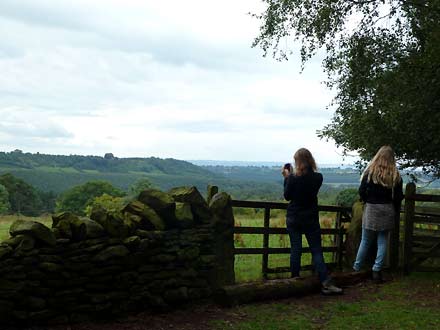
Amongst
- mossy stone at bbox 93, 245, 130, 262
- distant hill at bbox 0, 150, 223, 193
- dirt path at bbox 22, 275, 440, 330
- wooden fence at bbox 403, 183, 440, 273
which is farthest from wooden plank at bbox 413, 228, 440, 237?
distant hill at bbox 0, 150, 223, 193

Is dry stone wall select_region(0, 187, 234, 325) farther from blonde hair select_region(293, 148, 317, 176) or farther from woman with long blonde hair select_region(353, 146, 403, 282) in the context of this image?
woman with long blonde hair select_region(353, 146, 403, 282)

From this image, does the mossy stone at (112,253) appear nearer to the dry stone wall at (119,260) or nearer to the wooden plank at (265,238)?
the dry stone wall at (119,260)

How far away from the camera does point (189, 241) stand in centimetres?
730

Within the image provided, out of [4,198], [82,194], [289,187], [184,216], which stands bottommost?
[4,198]

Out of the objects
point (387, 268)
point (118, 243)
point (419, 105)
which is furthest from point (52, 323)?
point (419, 105)

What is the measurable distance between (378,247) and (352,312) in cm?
202

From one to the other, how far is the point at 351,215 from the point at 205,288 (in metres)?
4.19

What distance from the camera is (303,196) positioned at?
8.10 metres

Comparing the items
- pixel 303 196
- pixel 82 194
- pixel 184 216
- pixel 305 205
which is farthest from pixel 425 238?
pixel 82 194

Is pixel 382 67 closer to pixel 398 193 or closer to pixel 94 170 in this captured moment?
pixel 398 193

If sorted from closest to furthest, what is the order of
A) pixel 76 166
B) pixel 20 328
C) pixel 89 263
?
pixel 20 328
pixel 89 263
pixel 76 166

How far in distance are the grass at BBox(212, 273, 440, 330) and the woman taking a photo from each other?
0.56 meters

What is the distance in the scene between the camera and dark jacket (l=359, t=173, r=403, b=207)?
878cm

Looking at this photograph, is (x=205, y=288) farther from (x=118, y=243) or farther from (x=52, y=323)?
(x=52, y=323)
